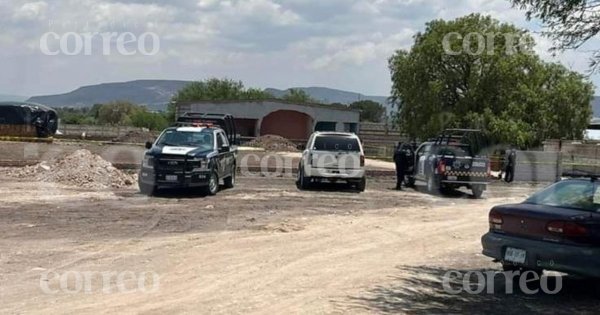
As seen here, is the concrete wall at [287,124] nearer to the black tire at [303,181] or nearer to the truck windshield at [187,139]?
the black tire at [303,181]

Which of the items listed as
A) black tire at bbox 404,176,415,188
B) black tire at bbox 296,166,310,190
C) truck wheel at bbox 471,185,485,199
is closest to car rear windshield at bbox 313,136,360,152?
black tire at bbox 296,166,310,190

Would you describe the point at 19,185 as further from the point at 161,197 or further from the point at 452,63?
the point at 452,63

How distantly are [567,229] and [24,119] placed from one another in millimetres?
47512

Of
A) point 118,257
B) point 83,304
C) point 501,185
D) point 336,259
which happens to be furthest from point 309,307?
point 501,185

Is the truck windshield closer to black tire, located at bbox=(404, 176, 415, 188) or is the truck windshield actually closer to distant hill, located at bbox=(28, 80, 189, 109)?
black tire, located at bbox=(404, 176, 415, 188)

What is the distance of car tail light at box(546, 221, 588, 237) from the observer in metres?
8.41

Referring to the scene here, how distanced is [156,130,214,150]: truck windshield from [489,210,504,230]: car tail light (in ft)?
37.9

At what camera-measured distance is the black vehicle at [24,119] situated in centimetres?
5012

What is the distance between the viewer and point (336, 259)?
10836mm

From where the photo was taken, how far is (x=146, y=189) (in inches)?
778

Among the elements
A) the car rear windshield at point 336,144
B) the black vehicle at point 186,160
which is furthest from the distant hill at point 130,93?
the black vehicle at point 186,160

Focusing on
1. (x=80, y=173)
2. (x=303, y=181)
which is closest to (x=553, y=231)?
(x=303, y=181)

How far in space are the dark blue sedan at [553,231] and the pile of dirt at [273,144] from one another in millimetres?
48236

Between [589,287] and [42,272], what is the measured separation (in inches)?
280
